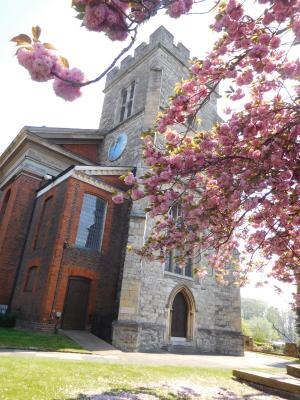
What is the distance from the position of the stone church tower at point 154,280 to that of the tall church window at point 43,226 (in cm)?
466

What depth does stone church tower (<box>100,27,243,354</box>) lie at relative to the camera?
583 inches

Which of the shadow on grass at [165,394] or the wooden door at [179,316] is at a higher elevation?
the wooden door at [179,316]

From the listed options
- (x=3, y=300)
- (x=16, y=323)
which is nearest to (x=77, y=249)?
(x=16, y=323)

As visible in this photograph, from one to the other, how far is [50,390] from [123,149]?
17.2 m

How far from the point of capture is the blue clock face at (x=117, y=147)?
844 inches

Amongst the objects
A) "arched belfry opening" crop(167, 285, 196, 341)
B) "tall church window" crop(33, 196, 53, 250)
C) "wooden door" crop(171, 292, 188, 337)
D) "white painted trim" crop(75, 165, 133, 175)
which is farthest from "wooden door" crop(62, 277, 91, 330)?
"white painted trim" crop(75, 165, 133, 175)

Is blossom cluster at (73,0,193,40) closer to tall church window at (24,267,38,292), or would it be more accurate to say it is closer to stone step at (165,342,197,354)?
tall church window at (24,267,38,292)

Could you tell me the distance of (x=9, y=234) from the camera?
1834cm

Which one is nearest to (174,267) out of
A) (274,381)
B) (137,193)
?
(274,381)

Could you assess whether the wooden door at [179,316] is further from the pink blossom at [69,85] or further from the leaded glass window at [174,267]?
the pink blossom at [69,85]

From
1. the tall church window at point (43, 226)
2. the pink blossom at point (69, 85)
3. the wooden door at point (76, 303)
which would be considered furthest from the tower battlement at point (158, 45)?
the pink blossom at point (69, 85)

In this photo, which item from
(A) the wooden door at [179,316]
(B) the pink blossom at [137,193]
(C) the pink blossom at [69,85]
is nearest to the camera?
(C) the pink blossom at [69,85]

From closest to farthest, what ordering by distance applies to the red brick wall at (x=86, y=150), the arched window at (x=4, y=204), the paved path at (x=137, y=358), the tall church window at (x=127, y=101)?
1. the paved path at (x=137, y=358)
2. the arched window at (x=4, y=204)
3. the red brick wall at (x=86, y=150)
4. the tall church window at (x=127, y=101)

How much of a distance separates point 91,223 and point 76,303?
3.96 meters
